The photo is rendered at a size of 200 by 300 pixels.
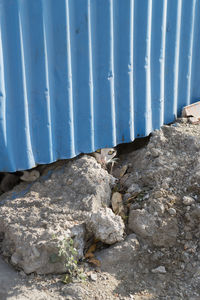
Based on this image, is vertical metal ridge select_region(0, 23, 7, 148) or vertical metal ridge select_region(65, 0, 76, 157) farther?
vertical metal ridge select_region(65, 0, 76, 157)

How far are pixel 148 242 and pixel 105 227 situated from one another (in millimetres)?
330

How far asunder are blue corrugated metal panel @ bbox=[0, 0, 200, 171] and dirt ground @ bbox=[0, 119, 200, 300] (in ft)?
0.94

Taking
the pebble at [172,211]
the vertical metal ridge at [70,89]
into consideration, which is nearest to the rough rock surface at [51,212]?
the vertical metal ridge at [70,89]

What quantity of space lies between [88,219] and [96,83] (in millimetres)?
997

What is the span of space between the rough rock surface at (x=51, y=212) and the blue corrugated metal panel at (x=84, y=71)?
0.17 metres

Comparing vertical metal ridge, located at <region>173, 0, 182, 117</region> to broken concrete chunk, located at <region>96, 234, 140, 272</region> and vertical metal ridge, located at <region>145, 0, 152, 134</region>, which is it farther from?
broken concrete chunk, located at <region>96, 234, 140, 272</region>

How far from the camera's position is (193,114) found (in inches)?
156

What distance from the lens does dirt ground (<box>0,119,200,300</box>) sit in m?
2.66

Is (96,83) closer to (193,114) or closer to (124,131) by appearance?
(124,131)

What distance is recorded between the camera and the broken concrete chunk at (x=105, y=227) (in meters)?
2.84

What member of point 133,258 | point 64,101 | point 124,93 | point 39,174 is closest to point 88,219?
point 133,258

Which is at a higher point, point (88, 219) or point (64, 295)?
point (88, 219)

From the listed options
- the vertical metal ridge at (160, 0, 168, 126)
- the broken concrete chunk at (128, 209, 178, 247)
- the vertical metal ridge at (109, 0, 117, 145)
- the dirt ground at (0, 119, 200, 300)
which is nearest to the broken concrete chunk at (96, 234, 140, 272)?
the dirt ground at (0, 119, 200, 300)

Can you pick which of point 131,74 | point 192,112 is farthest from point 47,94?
point 192,112
